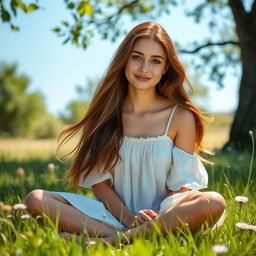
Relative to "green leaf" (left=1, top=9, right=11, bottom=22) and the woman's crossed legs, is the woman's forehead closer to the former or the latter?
the woman's crossed legs

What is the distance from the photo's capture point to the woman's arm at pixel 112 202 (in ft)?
8.65

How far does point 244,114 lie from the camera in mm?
7074

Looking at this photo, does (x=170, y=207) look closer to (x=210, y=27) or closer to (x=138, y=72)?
(x=138, y=72)

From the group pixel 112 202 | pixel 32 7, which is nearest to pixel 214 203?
pixel 112 202

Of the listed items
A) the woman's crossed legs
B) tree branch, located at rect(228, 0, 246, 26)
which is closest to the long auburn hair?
the woman's crossed legs

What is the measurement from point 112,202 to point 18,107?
4012cm

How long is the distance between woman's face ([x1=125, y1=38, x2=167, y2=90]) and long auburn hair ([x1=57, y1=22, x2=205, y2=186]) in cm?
4

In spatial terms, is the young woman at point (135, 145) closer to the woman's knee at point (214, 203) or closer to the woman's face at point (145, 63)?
the woman's face at point (145, 63)

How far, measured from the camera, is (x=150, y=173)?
2.79m

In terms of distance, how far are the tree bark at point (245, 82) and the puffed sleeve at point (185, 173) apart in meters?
4.34

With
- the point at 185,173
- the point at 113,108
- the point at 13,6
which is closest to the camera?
the point at 185,173

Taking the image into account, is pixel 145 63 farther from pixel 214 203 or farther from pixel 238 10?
pixel 238 10

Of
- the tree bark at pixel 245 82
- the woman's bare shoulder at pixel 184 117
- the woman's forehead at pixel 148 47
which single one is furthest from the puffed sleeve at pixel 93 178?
the tree bark at pixel 245 82

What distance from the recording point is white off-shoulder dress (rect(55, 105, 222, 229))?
8.93ft
